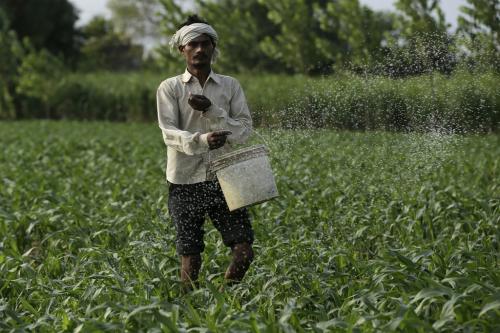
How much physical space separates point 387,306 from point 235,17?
2895cm

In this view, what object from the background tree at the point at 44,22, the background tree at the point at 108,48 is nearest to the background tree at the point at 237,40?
the background tree at the point at 44,22

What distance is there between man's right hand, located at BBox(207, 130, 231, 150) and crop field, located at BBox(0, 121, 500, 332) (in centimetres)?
76

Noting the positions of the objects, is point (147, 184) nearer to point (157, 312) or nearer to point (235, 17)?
point (157, 312)

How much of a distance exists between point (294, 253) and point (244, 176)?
1.33 meters

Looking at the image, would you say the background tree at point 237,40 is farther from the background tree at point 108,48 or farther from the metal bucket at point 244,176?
the metal bucket at point 244,176

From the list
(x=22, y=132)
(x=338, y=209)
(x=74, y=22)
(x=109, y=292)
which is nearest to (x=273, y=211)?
(x=338, y=209)

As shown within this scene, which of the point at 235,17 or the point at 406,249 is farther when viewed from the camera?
the point at 235,17

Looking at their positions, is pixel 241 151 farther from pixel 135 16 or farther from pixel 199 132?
pixel 135 16

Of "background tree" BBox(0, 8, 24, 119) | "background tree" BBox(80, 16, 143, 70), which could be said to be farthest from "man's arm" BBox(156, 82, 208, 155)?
"background tree" BBox(80, 16, 143, 70)

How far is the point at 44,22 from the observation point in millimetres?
47688

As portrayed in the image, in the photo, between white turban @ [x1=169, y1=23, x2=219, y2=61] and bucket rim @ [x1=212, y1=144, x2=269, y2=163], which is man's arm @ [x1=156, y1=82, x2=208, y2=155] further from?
white turban @ [x1=169, y1=23, x2=219, y2=61]

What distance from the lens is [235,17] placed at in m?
32.2

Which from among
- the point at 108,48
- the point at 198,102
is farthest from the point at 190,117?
the point at 108,48

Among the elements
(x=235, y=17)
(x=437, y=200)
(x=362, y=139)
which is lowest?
(x=437, y=200)
